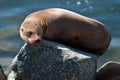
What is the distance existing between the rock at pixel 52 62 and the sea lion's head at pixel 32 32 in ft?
0.57

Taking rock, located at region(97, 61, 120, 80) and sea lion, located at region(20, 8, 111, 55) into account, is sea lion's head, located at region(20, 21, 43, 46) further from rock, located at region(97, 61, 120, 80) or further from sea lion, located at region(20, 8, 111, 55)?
rock, located at region(97, 61, 120, 80)

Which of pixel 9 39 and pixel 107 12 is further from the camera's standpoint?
pixel 107 12

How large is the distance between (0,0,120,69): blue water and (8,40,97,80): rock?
301 cm

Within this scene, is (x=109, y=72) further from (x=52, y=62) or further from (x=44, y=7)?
(x=44, y=7)

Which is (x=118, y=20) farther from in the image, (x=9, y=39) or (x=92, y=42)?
(x=92, y=42)

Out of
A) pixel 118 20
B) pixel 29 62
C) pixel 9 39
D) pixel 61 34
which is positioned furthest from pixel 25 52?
pixel 118 20

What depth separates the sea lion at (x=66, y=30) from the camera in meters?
5.10

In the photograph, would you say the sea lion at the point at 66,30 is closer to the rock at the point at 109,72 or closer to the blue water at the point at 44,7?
the rock at the point at 109,72

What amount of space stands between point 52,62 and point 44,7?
207 inches

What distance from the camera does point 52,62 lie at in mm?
5168

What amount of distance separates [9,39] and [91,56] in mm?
3902

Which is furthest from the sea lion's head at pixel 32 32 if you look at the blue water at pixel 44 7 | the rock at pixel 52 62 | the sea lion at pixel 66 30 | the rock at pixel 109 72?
the blue water at pixel 44 7

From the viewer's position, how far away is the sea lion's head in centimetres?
486

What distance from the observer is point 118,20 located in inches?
385
